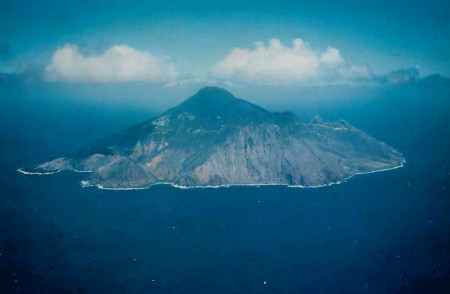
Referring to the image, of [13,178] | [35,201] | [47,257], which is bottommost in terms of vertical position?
[47,257]

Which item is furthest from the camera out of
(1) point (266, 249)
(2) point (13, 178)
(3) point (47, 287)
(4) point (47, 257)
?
(2) point (13, 178)

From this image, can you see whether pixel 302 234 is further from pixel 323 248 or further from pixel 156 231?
pixel 156 231

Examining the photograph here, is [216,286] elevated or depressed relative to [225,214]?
depressed

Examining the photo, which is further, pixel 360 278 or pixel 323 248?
pixel 323 248

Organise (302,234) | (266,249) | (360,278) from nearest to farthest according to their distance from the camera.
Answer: (360,278) → (266,249) → (302,234)

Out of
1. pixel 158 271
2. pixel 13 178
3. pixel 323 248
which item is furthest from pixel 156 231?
pixel 13 178

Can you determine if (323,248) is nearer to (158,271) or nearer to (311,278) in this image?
(311,278)
